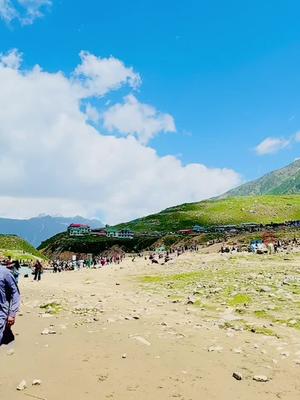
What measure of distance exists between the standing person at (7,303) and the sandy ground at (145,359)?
1676 millimetres

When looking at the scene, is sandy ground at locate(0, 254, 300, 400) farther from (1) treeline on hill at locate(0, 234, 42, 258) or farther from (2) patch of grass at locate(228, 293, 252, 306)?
(1) treeline on hill at locate(0, 234, 42, 258)

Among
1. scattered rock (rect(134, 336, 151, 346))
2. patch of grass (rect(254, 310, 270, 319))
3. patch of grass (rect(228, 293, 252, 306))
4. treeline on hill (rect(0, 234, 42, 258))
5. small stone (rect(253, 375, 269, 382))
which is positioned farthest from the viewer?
treeline on hill (rect(0, 234, 42, 258))

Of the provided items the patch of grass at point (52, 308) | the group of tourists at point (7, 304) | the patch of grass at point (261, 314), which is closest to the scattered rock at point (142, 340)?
the group of tourists at point (7, 304)

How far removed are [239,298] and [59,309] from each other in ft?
33.7

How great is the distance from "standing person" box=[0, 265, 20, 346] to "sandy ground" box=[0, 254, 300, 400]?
5.50ft

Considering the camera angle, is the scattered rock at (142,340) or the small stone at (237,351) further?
the scattered rock at (142,340)

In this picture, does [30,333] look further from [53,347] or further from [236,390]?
[236,390]

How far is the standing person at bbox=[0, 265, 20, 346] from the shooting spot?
10578mm

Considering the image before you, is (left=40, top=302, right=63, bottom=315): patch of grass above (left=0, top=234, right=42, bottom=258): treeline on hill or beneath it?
beneath

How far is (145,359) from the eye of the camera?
14.2 meters

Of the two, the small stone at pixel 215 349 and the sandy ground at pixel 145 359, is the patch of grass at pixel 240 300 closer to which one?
the sandy ground at pixel 145 359

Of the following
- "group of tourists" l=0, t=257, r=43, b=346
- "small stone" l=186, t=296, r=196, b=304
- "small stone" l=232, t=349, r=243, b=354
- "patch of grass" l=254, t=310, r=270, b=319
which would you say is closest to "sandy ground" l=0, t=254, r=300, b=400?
"small stone" l=232, t=349, r=243, b=354

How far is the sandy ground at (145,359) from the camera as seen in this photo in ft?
37.4

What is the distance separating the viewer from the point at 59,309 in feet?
79.8
